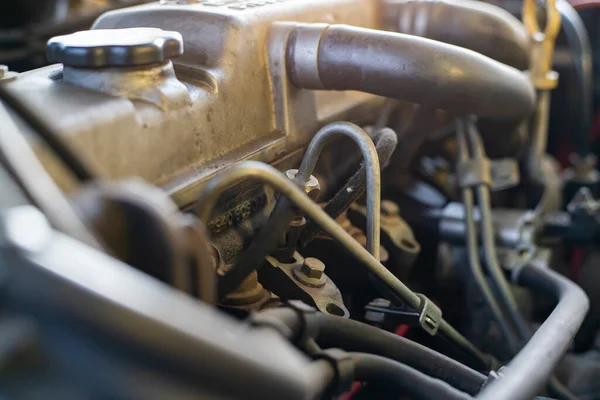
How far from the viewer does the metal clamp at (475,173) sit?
98 cm

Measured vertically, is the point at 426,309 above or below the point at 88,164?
below

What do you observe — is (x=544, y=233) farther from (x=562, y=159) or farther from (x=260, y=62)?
(x=260, y=62)

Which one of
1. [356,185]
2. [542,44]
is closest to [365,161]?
[356,185]

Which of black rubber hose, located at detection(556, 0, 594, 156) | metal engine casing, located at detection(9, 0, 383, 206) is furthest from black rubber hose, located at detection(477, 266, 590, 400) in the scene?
black rubber hose, located at detection(556, 0, 594, 156)

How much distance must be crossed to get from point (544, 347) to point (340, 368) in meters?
0.26

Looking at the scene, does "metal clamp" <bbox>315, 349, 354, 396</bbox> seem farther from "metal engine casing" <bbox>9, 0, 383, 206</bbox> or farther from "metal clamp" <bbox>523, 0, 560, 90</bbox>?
"metal clamp" <bbox>523, 0, 560, 90</bbox>

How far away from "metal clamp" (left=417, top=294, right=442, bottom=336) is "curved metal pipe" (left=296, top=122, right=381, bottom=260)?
0.07m

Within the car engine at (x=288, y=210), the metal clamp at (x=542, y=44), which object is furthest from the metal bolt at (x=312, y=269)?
the metal clamp at (x=542, y=44)

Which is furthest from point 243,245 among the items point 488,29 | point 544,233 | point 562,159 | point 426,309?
point 562,159

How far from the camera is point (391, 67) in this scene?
708 mm

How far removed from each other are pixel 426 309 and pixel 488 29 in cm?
49

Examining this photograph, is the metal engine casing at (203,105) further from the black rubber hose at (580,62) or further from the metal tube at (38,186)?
the black rubber hose at (580,62)

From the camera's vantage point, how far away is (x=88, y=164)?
0.51 metres

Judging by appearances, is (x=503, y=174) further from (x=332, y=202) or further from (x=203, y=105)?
(x=203, y=105)
